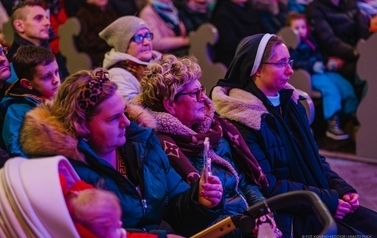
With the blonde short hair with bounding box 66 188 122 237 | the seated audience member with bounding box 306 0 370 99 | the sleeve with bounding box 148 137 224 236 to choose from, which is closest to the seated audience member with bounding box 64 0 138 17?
the seated audience member with bounding box 306 0 370 99

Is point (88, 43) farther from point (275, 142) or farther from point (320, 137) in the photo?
point (275, 142)

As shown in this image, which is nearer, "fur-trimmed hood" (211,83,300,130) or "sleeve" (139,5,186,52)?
"fur-trimmed hood" (211,83,300,130)

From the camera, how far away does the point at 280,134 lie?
2766mm

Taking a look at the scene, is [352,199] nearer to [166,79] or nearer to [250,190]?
[250,190]

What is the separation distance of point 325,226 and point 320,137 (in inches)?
147

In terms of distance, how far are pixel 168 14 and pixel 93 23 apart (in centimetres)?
60

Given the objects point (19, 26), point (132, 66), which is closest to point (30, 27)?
point (19, 26)

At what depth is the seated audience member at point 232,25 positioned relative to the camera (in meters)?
5.11

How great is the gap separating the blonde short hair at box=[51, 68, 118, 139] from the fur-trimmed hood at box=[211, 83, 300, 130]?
0.76 m

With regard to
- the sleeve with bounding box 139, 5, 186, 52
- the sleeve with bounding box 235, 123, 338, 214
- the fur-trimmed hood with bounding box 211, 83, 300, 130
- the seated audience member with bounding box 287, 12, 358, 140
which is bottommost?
the seated audience member with bounding box 287, 12, 358, 140

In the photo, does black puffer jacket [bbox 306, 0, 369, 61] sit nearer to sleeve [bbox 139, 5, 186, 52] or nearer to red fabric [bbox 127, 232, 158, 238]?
sleeve [bbox 139, 5, 186, 52]

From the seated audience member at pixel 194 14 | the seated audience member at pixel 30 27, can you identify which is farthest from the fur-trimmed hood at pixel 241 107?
the seated audience member at pixel 194 14

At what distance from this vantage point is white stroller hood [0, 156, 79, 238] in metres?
1.55

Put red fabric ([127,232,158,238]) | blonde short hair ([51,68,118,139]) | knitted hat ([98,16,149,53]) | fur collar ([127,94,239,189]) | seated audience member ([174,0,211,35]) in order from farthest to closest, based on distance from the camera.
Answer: seated audience member ([174,0,211,35]) → knitted hat ([98,16,149,53]) → fur collar ([127,94,239,189]) → blonde short hair ([51,68,118,139]) → red fabric ([127,232,158,238])
